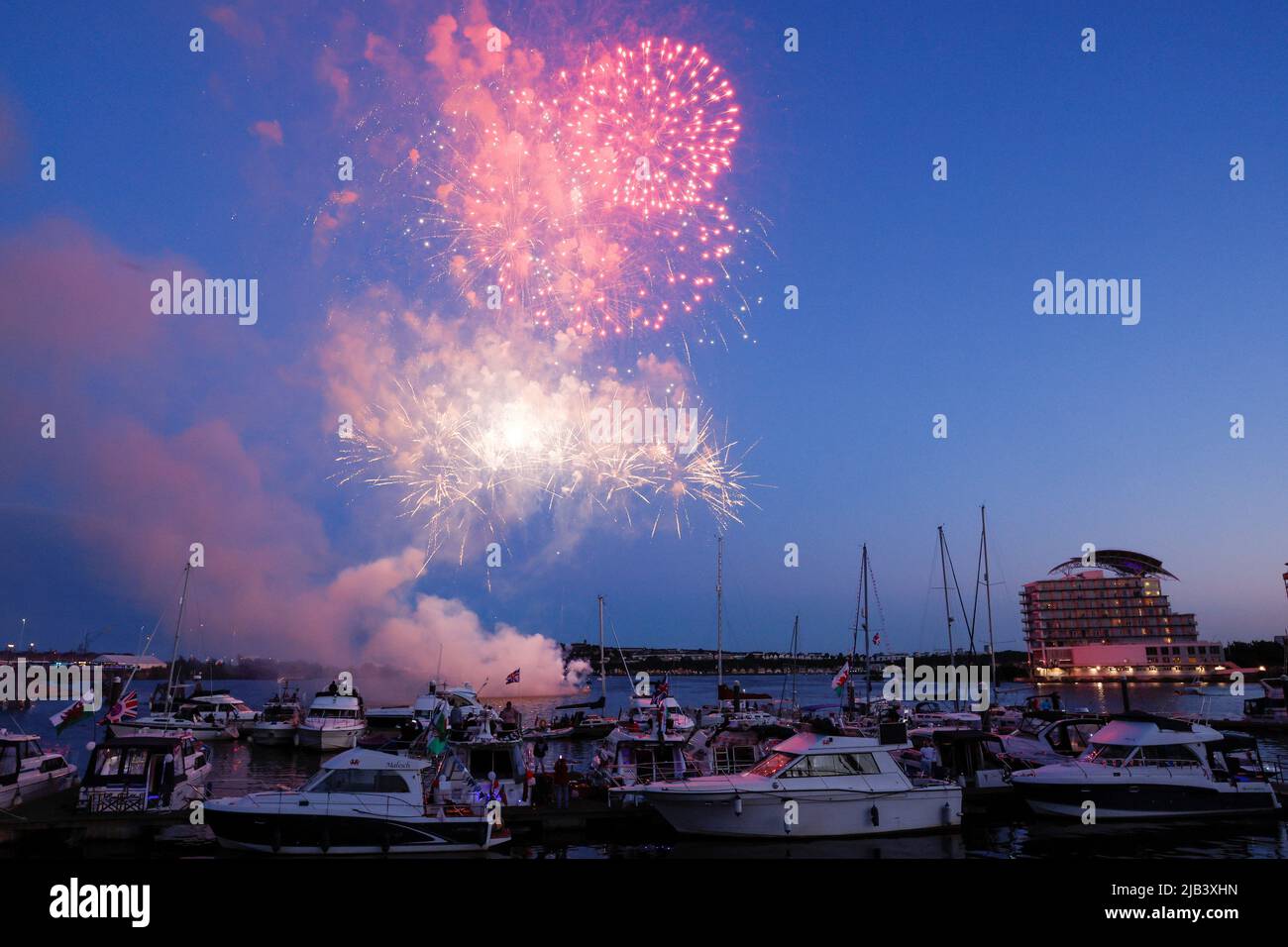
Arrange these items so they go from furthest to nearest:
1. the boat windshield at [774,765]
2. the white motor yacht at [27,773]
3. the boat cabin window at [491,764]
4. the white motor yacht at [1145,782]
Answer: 1. the boat cabin window at [491,764]
2. the white motor yacht at [27,773]
3. the white motor yacht at [1145,782]
4. the boat windshield at [774,765]

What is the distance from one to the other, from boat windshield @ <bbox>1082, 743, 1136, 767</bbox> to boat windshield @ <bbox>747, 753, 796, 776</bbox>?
10.9 meters

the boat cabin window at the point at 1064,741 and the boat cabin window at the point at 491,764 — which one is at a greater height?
the boat cabin window at the point at 491,764

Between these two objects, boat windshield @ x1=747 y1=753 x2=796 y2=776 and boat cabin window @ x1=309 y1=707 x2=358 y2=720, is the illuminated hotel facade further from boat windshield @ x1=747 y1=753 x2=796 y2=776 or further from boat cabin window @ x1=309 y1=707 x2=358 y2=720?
boat windshield @ x1=747 y1=753 x2=796 y2=776

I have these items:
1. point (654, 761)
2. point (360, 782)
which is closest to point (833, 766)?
point (654, 761)

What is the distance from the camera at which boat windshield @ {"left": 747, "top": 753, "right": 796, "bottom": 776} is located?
80.8ft

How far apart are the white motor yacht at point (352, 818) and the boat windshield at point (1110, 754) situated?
65.3ft

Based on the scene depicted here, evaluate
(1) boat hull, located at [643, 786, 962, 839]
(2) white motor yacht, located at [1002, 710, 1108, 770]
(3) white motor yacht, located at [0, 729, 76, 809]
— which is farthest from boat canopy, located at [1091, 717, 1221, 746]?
(3) white motor yacht, located at [0, 729, 76, 809]

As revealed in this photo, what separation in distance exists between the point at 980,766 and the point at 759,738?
70.0 ft

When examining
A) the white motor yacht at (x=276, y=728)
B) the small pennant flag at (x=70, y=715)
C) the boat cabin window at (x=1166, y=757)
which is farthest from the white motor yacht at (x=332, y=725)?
the boat cabin window at (x=1166, y=757)

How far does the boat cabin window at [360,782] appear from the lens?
21016mm

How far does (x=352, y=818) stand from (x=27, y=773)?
52.7 ft

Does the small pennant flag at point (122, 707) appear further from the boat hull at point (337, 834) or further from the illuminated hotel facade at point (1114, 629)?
the illuminated hotel facade at point (1114, 629)
